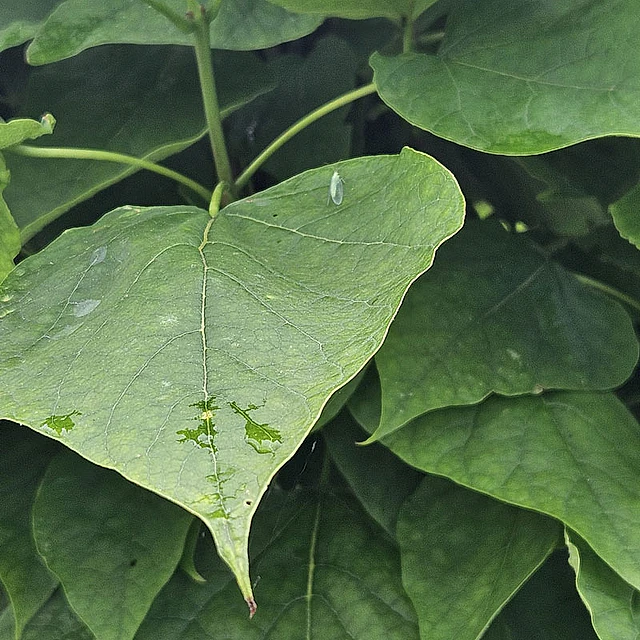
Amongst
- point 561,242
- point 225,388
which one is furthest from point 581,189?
point 225,388

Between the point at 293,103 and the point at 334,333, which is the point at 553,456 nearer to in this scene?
the point at 334,333

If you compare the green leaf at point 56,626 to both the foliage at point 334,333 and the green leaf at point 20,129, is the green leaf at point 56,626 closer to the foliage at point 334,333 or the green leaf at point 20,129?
the foliage at point 334,333

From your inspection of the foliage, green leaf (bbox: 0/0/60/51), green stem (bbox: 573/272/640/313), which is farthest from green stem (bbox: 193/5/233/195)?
green stem (bbox: 573/272/640/313)

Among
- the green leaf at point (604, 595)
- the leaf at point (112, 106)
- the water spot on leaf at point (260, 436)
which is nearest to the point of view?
the water spot on leaf at point (260, 436)

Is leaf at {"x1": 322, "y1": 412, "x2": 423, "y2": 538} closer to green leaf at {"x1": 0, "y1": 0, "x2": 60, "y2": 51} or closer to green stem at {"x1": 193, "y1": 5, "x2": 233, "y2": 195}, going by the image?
green stem at {"x1": 193, "y1": 5, "x2": 233, "y2": 195}

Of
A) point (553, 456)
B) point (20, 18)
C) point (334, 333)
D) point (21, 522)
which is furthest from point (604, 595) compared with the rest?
point (20, 18)

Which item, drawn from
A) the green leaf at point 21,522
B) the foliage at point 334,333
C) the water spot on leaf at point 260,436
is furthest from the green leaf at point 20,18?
the water spot on leaf at point 260,436
